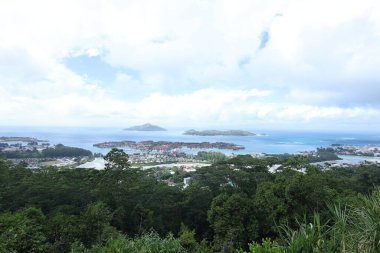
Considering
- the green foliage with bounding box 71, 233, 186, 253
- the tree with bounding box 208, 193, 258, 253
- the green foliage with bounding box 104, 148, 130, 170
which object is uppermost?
the green foliage with bounding box 104, 148, 130, 170

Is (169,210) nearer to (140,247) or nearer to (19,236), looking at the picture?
(140,247)

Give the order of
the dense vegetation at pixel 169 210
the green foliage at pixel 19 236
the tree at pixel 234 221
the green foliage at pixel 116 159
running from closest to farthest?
1. the green foliage at pixel 19 236
2. the dense vegetation at pixel 169 210
3. the tree at pixel 234 221
4. the green foliage at pixel 116 159

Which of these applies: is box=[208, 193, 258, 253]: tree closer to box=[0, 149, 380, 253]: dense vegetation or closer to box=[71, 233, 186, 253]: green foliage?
box=[0, 149, 380, 253]: dense vegetation

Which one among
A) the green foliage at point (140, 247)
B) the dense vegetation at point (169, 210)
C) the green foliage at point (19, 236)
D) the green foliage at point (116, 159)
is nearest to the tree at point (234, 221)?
the dense vegetation at point (169, 210)

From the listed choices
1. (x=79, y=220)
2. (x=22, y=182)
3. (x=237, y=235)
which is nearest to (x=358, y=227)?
(x=237, y=235)

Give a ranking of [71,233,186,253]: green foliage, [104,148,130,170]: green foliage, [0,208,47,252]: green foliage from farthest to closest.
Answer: [104,148,130,170]: green foliage
[0,208,47,252]: green foliage
[71,233,186,253]: green foliage

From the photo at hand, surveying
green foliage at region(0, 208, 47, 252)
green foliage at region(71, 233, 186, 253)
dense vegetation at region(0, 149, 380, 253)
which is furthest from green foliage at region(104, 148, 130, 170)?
green foliage at region(71, 233, 186, 253)

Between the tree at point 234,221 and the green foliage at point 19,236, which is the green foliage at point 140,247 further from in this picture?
the tree at point 234,221

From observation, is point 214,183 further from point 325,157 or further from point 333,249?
point 325,157
